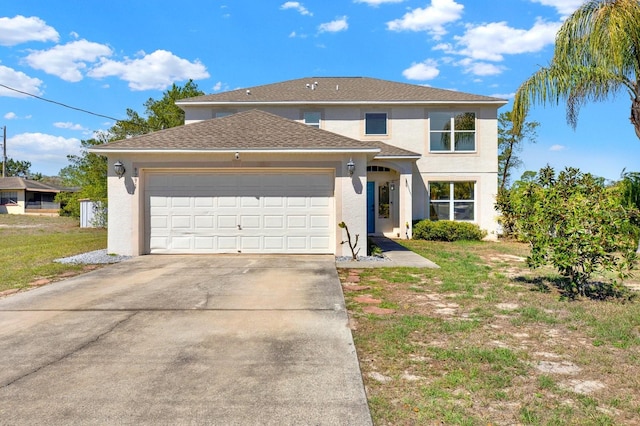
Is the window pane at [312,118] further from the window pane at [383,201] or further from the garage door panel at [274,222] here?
the garage door panel at [274,222]

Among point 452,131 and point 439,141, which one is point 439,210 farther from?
point 452,131

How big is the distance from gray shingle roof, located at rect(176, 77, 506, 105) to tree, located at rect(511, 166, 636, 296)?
10652 mm

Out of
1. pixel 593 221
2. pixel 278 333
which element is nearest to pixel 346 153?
pixel 593 221

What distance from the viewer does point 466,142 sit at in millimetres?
16594

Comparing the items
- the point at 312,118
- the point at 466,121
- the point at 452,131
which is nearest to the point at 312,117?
the point at 312,118

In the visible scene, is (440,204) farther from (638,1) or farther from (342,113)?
(638,1)

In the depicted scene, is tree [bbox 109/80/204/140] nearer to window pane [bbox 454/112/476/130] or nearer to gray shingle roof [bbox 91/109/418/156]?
gray shingle roof [bbox 91/109/418/156]

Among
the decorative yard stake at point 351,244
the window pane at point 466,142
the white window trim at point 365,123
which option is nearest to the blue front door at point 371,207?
the white window trim at point 365,123

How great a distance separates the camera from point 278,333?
4.47 metres

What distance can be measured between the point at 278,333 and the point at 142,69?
34.1 meters

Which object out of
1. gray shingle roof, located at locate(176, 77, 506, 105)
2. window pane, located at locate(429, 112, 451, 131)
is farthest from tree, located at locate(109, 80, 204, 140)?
window pane, located at locate(429, 112, 451, 131)

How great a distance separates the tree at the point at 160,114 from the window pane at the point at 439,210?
20.9 m

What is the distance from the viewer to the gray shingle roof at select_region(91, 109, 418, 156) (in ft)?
33.7

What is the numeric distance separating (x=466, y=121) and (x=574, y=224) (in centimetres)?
1183
